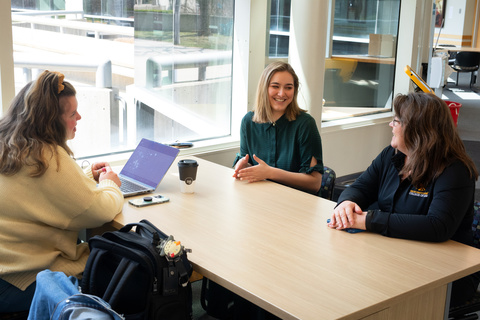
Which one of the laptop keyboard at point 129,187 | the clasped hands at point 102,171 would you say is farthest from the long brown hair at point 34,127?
the laptop keyboard at point 129,187

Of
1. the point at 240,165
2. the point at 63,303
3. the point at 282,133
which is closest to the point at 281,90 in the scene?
the point at 282,133

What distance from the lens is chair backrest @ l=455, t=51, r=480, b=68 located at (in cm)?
1134

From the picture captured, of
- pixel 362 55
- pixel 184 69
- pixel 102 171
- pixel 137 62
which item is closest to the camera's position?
pixel 102 171

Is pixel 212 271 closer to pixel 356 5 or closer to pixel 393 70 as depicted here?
pixel 356 5

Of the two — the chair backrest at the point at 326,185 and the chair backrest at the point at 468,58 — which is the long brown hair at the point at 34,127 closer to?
the chair backrest at the point at 326,185

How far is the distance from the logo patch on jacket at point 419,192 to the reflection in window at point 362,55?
3.04 m

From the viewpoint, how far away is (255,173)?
289cm

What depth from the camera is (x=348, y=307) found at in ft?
5.22

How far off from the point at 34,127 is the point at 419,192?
150cm

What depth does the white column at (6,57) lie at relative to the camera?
2.93 m

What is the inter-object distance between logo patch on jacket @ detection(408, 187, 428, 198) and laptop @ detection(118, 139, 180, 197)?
1096 mm

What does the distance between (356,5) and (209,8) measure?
188 centimetres

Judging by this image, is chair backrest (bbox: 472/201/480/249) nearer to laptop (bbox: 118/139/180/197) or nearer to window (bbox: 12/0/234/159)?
laptop (bbox: 118/139/180/197)

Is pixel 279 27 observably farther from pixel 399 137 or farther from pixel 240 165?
pixel 399 137
